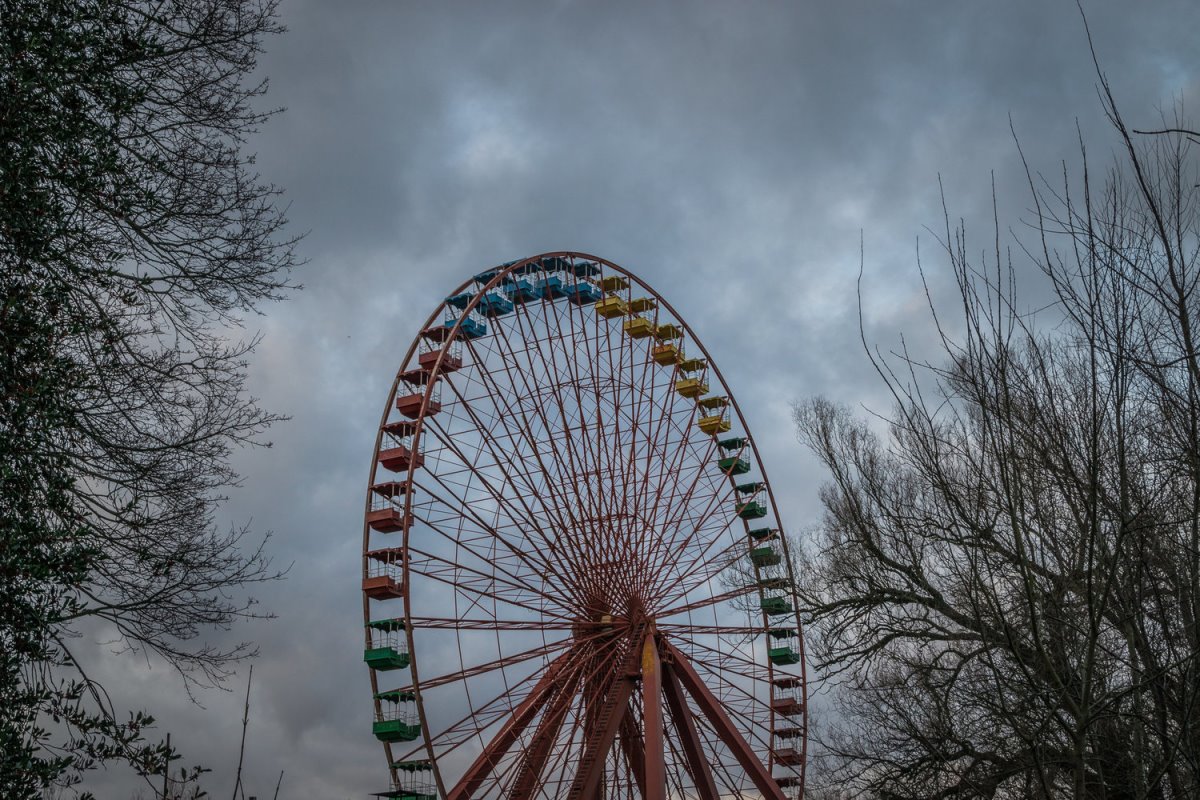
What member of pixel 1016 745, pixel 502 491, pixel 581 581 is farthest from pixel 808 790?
pixel 1016 745

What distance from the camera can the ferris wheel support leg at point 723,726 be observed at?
22.8 meters

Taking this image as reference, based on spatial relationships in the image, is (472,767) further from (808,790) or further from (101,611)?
(101,611)

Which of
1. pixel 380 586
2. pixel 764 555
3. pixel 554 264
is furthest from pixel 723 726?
pixel 554 264

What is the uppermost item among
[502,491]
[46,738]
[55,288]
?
[502,491]

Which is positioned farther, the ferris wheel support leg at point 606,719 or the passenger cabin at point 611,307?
the passenger cabin at point 611,307

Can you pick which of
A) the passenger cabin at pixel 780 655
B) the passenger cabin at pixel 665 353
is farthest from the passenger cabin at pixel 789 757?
the passenger cabin at pixel 665 353

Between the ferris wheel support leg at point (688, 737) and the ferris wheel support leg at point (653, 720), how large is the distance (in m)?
0.73

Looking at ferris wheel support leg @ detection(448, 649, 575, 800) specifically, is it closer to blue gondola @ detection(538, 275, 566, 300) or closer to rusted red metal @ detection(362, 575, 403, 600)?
rusted red metal @ detection(362, 575, 403, 600)

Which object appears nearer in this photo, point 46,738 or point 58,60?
point 46,738

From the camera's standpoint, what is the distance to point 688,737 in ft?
73.8

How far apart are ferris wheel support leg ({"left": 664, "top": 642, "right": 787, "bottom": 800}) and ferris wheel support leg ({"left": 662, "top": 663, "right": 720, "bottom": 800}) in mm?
242

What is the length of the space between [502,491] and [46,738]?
619 inches

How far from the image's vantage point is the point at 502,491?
22047 millimetres

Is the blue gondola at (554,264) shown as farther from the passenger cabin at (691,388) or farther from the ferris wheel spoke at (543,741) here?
the ferris wheel spoke at (543,741)
